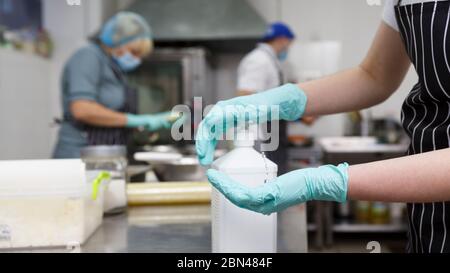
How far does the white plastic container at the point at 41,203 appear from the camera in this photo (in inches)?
29.5

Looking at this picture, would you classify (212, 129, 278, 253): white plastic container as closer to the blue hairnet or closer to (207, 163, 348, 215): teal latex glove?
(207, 163, 348, 215): teal latex glove

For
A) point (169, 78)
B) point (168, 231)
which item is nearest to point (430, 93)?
point (168, 231)

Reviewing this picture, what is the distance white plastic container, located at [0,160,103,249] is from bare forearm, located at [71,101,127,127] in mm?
1033

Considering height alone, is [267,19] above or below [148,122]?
above

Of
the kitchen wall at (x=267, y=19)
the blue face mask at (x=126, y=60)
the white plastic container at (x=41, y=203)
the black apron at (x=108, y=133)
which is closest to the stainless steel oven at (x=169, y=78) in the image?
the kitchen wall at (x=267, y=19)

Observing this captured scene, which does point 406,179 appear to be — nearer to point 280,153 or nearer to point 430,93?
point 430,93

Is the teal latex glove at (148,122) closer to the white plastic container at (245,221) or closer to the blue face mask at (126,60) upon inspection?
the blue face mask at (126,60)

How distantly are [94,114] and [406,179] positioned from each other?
4.63 feet

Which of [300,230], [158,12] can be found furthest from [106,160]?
[158,12]

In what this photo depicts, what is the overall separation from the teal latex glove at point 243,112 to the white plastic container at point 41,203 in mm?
231

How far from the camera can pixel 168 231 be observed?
3.10 feet

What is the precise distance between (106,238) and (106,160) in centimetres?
27

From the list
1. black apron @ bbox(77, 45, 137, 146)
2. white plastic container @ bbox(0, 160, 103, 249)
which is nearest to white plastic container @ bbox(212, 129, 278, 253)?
white plastic container @ bbox(0, 160, 103, 249)

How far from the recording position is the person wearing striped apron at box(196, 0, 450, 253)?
596 millimetres
